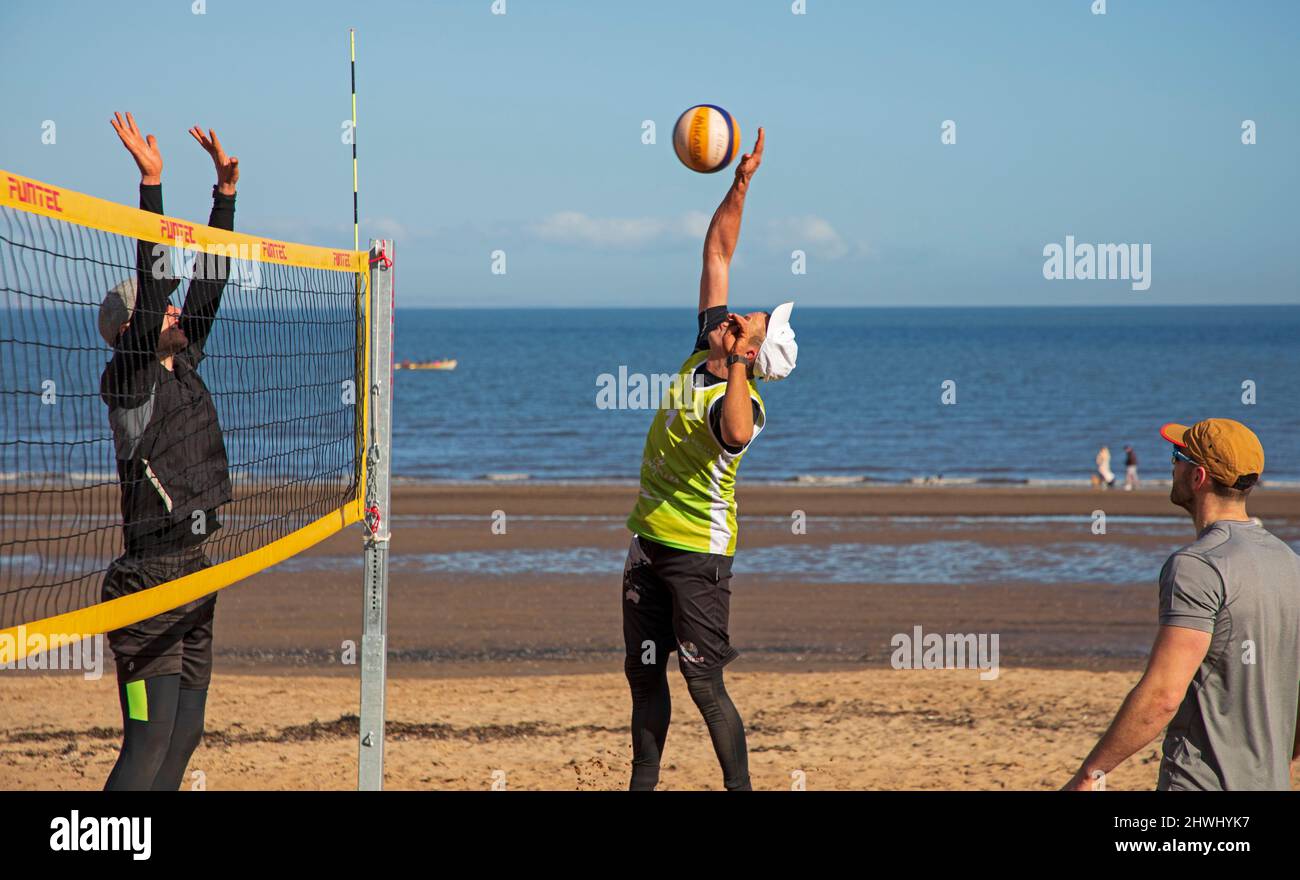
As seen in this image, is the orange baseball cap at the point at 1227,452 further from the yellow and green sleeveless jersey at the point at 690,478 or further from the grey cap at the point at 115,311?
the grey cap at the point at 115,311

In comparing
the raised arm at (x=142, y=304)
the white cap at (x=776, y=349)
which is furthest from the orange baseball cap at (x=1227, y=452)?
the raised arm at (x=142, y=304)

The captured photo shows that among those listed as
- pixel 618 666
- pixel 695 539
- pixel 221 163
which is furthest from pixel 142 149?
pixel 618 666

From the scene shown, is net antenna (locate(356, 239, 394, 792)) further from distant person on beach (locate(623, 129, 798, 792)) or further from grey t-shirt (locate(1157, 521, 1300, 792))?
grey t-shirt (locate(1157, 521, 1300, 792))

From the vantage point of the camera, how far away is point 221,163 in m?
4.61

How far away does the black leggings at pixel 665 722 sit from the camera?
4.63 meters

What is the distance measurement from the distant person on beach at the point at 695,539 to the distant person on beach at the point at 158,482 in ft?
5.25

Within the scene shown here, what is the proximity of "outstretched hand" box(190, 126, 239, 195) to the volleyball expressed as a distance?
201 cm

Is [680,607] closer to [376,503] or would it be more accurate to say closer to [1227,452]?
[376,503]

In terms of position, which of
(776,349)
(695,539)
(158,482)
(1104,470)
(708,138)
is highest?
(708,138)

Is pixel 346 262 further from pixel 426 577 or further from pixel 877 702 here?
pixel 426 577

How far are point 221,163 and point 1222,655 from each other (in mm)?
3800

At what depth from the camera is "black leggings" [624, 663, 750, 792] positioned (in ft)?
15.2

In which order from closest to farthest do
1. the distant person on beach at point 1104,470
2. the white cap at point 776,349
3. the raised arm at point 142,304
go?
the raised arm at point 142,304
the white cap at point 776,349
the distant person on beach at point 1104,470

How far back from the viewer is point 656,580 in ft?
15.5
